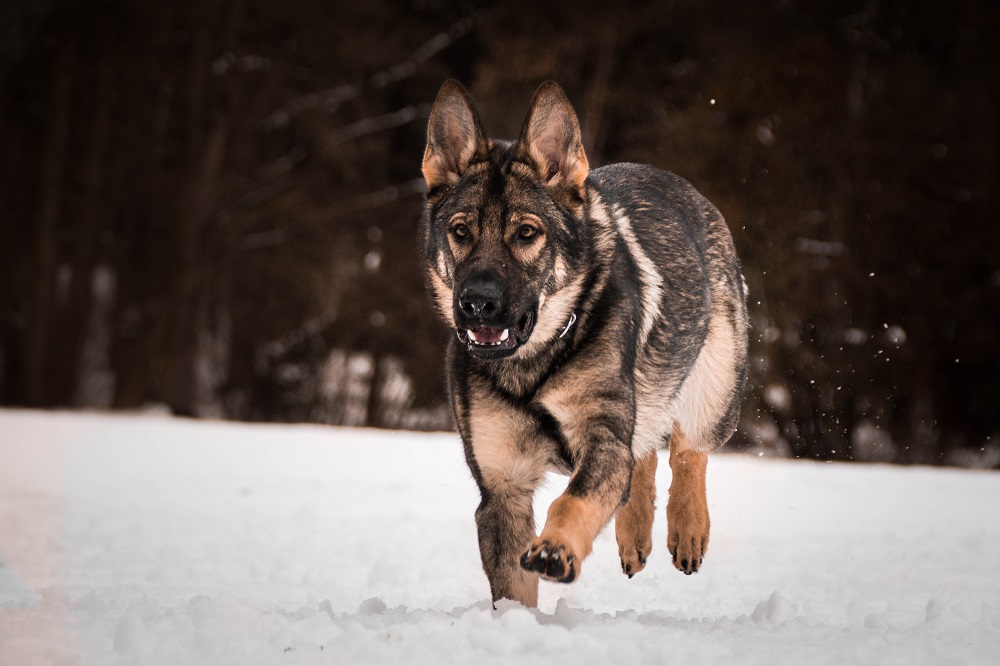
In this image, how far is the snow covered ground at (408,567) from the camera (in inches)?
148

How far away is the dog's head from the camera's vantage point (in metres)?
4.27

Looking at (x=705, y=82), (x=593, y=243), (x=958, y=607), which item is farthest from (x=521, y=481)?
(x=705, y=82)

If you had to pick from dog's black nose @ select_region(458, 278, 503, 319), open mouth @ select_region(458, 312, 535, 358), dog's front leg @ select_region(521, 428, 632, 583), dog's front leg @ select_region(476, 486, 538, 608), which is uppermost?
dog's black nose @ select_region(458, 278, 503, 319)

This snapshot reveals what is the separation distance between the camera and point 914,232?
1494 cm

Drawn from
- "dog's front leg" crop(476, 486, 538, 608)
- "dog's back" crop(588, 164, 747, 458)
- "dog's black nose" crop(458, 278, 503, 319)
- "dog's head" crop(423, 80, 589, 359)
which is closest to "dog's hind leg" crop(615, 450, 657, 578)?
"dog's back" crop(588, 164, 747, 458)

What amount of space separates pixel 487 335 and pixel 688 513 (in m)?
2.12

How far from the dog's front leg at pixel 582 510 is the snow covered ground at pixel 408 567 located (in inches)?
8.8

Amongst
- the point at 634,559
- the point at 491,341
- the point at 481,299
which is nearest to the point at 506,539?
the point at 491,341

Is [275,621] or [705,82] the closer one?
[275,621]

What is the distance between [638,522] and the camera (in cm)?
576

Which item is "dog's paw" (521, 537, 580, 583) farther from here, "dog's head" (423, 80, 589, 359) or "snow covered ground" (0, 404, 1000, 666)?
"dog's head" (423, 80, 589, 359)

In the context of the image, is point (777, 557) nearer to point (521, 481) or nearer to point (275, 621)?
point (521, 481)

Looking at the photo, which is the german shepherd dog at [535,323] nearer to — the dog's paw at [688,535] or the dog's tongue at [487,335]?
the dog's tongue at [487,335]

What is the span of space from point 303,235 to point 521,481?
13852mm
